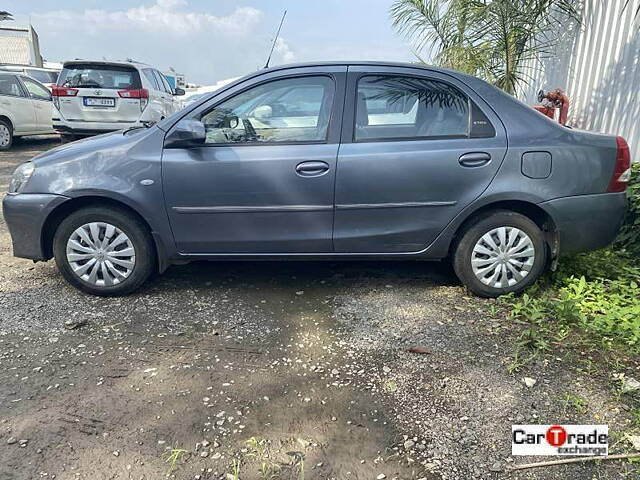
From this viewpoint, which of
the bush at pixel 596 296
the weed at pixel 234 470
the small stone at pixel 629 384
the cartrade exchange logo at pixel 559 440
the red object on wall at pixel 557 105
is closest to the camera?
the weed at pixel 234 470

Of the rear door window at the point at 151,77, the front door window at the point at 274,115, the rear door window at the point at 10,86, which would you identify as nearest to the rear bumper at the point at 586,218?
the front door window at the point at 274,115

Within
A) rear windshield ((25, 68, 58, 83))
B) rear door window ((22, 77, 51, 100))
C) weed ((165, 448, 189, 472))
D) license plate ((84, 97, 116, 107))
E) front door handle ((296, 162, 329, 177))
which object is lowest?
weed ((165, 448, 189, 472))

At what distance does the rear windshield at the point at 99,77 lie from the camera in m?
8.78

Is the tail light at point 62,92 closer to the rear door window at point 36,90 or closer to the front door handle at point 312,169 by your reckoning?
the rear door window at point 36,90

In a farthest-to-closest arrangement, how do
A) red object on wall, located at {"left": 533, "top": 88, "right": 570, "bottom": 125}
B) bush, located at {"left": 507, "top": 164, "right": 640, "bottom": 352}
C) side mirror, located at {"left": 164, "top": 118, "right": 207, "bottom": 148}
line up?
red object on wall, located at {"left": 533, "top": 88, "right": 570, "bottom": 125}, side mirror, located at {"left": 164, "top": 118, "right": 207, "bottom": 148}, bush, located at {"left": 507, "top": 164, "right": 640, "bottom": 352}

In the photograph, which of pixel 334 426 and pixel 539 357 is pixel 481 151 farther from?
pixel 334 426

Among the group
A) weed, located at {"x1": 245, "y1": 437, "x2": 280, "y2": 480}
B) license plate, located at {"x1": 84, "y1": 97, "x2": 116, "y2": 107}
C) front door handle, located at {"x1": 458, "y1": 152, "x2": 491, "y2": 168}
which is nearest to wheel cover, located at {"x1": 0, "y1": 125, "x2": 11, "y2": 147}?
license plate, located at {"x1": 84, "y1": 97, "x2": 116, "y2": 107}

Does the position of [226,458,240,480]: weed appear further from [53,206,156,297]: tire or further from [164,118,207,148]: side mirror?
[164,118,207,148]: side mirror

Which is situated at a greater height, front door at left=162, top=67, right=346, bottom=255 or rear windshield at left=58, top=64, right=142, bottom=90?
rear windshield at left=58, top=64, right=142, bottom=90

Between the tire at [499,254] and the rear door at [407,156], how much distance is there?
0.23 metres

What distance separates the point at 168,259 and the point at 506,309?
7.93 feet

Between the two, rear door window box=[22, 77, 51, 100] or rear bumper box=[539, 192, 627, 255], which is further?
rear door window box=[22, 77, 51, 100]

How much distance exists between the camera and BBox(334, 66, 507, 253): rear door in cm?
338

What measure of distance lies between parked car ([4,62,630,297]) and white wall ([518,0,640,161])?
1.77 metres
